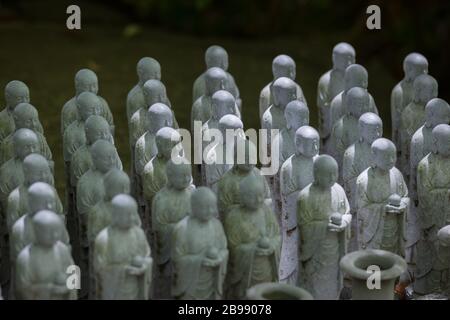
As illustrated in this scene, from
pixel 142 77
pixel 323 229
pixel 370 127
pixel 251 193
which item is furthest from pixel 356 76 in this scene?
pixel 251 193

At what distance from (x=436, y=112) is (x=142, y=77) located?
269 cm

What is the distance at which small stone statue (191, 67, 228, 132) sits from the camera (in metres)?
11.0

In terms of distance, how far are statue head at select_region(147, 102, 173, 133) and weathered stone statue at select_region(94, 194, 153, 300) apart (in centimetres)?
172

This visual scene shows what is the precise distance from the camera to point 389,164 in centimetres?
970

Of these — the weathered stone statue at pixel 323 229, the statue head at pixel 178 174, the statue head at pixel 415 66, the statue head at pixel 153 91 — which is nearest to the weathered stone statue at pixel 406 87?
the statue head at pixel 415 66

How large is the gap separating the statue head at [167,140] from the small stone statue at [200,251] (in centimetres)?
90

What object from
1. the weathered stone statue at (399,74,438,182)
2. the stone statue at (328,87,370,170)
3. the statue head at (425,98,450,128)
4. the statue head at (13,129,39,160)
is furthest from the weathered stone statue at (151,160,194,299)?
the weathered stone statue at (399,74,438,182)

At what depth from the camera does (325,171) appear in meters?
9.33

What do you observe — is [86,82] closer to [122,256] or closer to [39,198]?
[39,198]

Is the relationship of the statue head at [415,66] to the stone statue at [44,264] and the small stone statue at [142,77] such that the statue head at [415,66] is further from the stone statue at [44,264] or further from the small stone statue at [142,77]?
the stone statue at [44,264]

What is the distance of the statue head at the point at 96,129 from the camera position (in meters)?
9.91

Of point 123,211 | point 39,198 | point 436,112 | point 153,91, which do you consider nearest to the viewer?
point 123,211

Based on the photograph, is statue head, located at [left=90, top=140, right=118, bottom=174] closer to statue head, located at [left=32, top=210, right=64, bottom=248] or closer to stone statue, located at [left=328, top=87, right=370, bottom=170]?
statue head, located at [left=32, top=210, right=64, bottom=248]

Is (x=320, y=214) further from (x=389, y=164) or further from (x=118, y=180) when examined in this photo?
(x=118, y=180)
